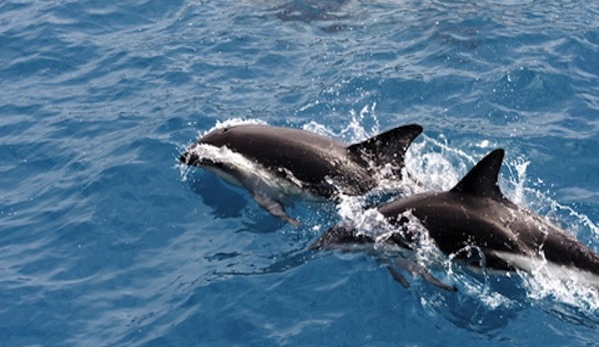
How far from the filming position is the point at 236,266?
1243cm

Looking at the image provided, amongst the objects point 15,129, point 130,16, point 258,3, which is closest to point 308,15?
point 258,3

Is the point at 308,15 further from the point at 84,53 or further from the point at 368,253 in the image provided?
the point at 368,253

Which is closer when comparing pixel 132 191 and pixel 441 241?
pixel 441 241

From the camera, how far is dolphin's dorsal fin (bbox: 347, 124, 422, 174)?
1292 cm

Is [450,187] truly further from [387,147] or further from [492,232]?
[492,232]

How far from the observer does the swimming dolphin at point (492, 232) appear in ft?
37.0

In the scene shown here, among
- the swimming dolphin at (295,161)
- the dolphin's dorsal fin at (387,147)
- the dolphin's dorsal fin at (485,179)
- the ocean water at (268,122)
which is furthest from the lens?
the swimming dolphin at (295,161)

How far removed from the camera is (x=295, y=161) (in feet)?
44.1

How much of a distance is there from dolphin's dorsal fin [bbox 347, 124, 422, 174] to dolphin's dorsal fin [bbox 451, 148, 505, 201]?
5.01 feet

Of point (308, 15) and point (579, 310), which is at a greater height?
point (308, 15)

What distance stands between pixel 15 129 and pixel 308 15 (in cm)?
752

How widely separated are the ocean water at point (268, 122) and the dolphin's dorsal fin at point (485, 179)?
3.59ft

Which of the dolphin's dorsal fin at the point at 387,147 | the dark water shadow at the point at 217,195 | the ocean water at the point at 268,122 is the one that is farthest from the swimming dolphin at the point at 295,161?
the ocean water at the point at 268,122

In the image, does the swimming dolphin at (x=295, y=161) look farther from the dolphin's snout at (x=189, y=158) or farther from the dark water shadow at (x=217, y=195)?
the dark water shadow at (x=217, y=195)
